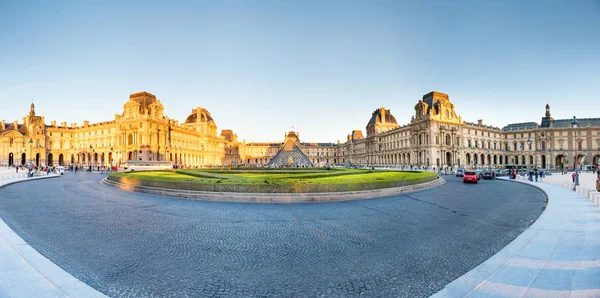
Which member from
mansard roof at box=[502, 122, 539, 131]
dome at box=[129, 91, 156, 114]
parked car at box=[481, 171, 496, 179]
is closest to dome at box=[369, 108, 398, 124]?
mansard roof at box=[502, 122, 539, 131]

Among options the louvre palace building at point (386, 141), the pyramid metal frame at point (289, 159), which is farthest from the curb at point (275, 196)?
the louvre palace building at point (386, 141)

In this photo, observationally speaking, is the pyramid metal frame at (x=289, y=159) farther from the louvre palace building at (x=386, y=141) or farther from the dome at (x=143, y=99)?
the dome at (x=143, y=99)

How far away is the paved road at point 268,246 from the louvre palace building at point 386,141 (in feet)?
150

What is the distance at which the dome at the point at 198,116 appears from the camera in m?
99.2

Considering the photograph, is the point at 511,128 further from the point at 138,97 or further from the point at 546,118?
the point at 138,97

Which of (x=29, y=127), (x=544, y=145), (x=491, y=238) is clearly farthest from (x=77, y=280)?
(x=29, y=127)

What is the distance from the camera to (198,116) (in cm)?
9944

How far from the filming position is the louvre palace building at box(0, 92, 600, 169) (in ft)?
227

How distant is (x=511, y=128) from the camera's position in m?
86.2

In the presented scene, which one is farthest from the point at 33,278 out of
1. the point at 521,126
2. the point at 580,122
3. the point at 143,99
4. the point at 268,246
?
the point at 580,122

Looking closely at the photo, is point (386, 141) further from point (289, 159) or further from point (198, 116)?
point (198, 116)

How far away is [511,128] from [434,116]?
36336 millimetres

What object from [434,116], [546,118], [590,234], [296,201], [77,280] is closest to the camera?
[77,280]

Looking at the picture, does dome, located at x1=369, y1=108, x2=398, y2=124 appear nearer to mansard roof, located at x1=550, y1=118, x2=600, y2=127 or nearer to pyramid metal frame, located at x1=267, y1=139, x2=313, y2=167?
mansard roof, located at x1=550, y1=118, x2=600, y2=127
